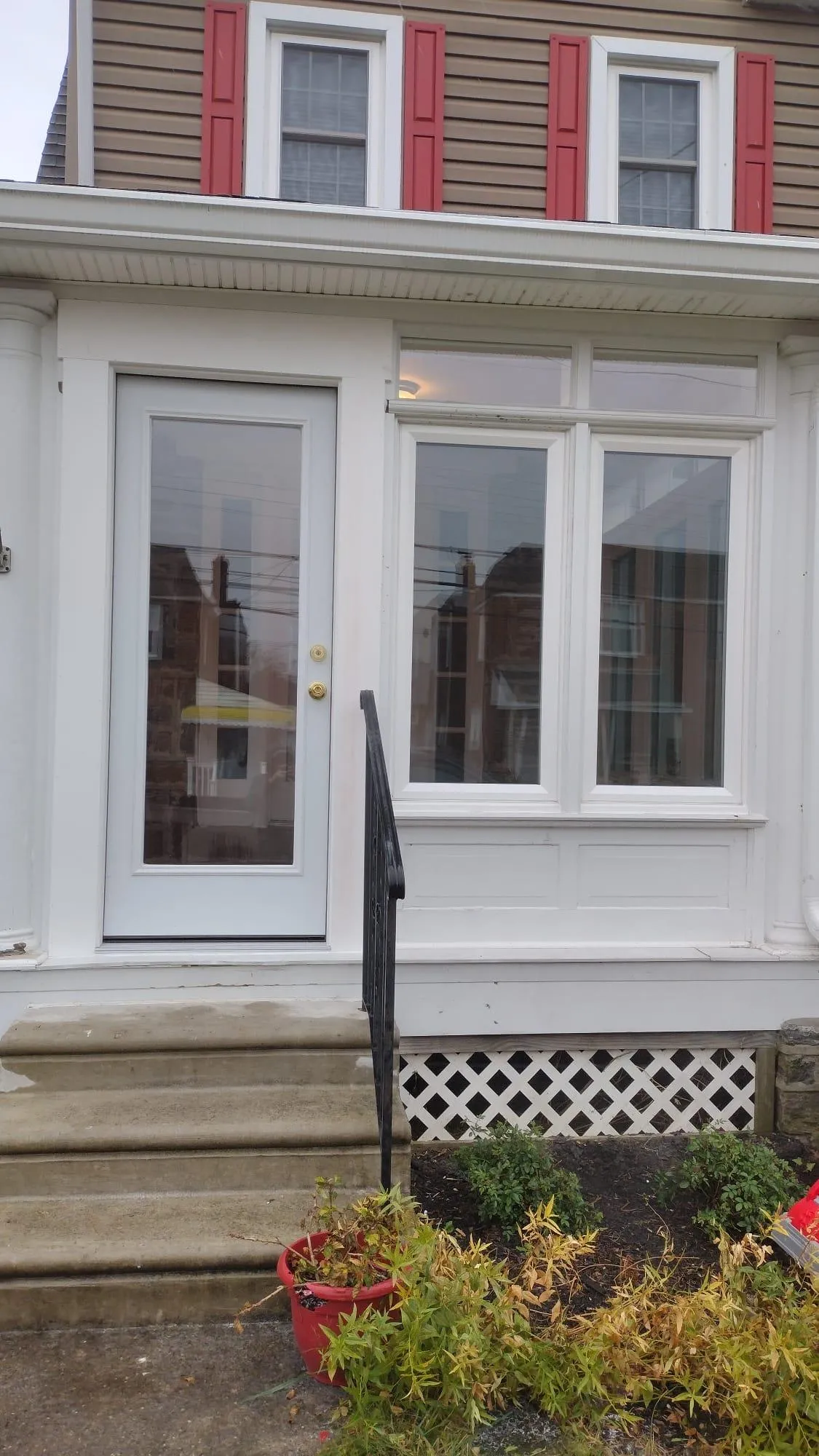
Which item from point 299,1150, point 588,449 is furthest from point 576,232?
point 299,1150

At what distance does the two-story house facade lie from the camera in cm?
308

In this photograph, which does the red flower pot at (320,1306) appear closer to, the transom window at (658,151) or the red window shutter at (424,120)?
the red window shutter at (424,120)

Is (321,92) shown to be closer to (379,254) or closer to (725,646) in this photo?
(379,254)

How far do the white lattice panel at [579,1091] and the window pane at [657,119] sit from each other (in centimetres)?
399

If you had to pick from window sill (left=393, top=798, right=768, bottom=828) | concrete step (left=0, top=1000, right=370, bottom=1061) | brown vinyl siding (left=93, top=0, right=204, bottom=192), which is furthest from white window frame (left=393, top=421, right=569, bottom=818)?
brown vinyl siding (left=93, top=0, right=204, bottom=192)

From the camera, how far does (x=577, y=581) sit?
3.39m

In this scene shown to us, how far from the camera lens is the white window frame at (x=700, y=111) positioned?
14.0 ft

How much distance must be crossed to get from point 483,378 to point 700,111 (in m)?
2.23

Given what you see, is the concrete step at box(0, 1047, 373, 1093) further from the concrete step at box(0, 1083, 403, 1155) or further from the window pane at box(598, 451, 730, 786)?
the window pane at box(598, 451, 730, 786)

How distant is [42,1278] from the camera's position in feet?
7.14

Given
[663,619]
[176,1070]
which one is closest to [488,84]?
[663,619]

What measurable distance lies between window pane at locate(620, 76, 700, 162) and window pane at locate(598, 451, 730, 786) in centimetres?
190

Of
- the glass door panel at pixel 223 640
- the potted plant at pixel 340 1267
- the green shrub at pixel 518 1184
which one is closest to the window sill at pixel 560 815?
the glass door panel at pixel 223 640

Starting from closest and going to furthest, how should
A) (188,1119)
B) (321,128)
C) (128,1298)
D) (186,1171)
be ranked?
(128,1298)
(186,1171)
(188,1119)
(321,128)
